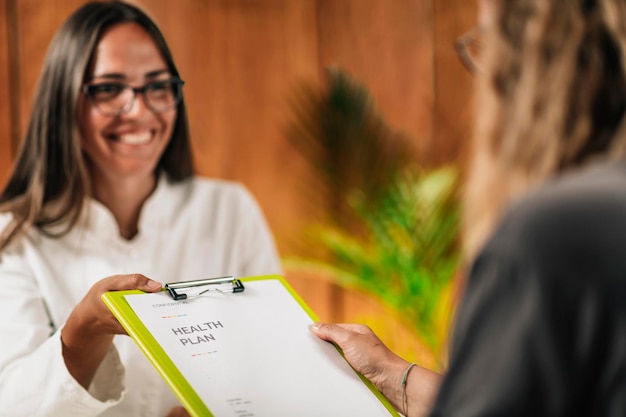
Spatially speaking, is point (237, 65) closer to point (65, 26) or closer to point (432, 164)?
point (432, 164)

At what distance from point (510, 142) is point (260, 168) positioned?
109 inches

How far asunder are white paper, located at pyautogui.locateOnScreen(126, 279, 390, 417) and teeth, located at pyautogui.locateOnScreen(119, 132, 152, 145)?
53 centimetres

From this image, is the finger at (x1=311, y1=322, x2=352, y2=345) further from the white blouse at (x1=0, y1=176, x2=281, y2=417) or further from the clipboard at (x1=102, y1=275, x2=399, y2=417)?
the white blouse at (x1=0, y1=176, x2=281, y2=417)

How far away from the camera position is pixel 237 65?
11.3 ft

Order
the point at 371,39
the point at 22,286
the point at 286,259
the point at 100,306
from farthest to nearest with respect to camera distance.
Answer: the point at 371,39 < the point at 286,259 < the point at 22,286 < the point at 100,306

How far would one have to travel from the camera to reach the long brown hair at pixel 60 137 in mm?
1792

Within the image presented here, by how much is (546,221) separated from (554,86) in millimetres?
176

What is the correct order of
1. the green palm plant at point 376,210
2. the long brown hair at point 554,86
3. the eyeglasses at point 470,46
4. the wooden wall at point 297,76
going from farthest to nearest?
the wooden wall at point 297,76, the green palm plant at point 376,210, the eyeglasses at point 470,46, the long brown hair at point 554,86

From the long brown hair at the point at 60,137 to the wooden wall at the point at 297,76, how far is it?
4.66 feet

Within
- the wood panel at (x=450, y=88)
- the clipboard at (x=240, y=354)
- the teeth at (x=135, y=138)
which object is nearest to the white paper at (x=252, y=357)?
the clipboard at (x=240, y=354)

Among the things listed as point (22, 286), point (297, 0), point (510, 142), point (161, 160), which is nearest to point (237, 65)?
point (297, 0)

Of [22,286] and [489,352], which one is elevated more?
[489,352]

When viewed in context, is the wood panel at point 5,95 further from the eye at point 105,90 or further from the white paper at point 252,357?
the white paper at point 252,357

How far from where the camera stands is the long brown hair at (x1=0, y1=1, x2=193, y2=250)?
1.79m
